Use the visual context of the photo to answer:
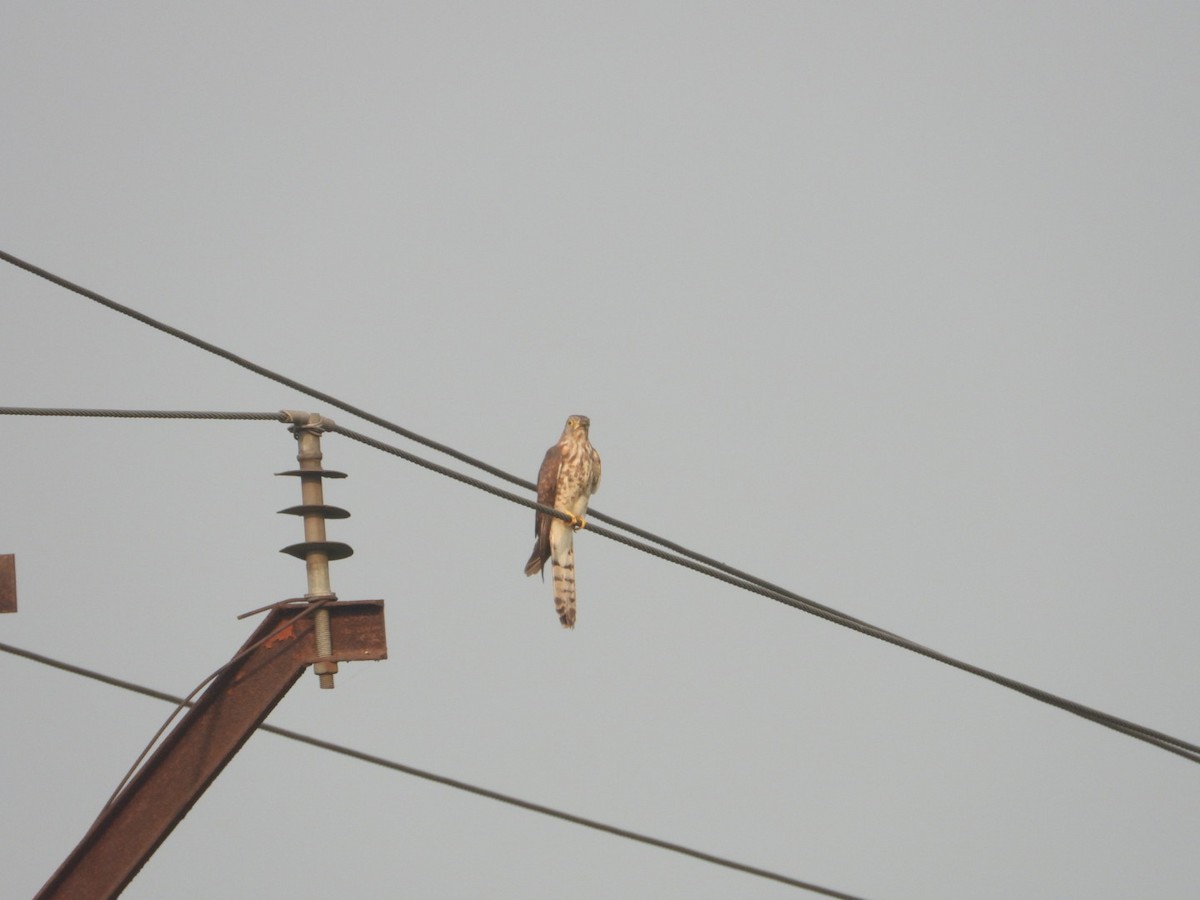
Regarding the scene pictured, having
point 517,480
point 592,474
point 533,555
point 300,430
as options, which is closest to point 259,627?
point 300,430

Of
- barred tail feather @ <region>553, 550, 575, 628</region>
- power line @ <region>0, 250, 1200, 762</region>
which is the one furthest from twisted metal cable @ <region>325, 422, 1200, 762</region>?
barred tail feather @ <region>553, 550, 575, 628</region>

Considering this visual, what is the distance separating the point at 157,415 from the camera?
591cm

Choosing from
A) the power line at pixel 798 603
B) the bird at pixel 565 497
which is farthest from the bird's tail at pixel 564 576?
the power line at pixel 798 603

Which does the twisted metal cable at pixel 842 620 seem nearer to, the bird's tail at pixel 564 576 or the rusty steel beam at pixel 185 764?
the rusty steel beam at pixel 185 764

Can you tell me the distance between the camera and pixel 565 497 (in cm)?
1225

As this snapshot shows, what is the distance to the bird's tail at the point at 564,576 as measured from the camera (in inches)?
447

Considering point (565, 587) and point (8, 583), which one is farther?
point (565, 587)

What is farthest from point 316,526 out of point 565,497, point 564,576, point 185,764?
point 565,497

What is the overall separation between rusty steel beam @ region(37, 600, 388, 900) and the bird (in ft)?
19.0

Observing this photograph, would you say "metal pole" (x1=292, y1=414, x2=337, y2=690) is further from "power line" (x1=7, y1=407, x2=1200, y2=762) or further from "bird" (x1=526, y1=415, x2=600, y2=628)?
"bird" (x1=526, y1=415, x2=600, y2=628)

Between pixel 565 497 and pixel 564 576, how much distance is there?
42.3 inches

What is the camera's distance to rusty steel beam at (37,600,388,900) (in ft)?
16.8

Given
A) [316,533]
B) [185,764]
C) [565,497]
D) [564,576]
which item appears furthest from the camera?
[565,497]

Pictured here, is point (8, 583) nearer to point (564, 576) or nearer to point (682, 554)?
point (682, 554)
